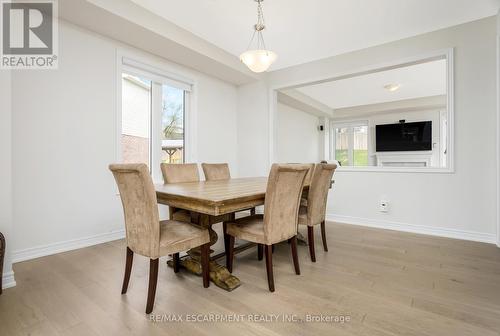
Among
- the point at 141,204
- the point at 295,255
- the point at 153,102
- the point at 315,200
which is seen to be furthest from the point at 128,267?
the point at 153,102

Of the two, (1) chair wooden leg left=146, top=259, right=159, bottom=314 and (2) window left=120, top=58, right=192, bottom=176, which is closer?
(1) chair wooden leg left=146, top=259, right=159, bottom=314

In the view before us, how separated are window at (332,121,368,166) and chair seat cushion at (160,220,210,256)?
698 centimetres

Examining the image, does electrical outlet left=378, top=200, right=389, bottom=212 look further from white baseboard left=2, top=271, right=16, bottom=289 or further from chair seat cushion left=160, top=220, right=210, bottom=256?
white baseboard left=2, top=271, right=16, bottom=289

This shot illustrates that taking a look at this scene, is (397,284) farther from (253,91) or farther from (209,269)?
(253,91)

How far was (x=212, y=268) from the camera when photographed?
1.95 meters

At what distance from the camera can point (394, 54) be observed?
3.41m

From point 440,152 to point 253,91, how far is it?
563 centimetres

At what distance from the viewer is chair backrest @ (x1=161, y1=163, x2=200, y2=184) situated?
103 inches

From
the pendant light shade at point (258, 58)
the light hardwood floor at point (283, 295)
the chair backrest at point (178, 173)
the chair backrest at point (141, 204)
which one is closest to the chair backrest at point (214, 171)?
the chair backrest at point (178, 173)

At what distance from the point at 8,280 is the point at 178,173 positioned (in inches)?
60.7

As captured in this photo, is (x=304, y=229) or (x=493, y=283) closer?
(x=493, y=283)

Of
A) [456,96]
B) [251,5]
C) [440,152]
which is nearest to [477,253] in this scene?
[456,96]

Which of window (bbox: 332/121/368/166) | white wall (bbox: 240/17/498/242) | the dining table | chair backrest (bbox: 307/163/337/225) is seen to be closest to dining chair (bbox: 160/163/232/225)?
the dining table

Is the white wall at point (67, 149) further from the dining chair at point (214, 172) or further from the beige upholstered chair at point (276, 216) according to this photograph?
the beige upholstered chair at point (276, 216)
